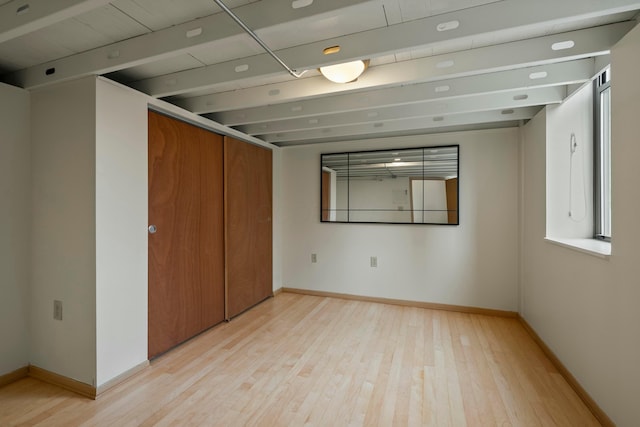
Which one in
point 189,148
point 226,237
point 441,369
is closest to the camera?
point 441,369

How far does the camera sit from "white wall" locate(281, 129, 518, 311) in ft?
10.8

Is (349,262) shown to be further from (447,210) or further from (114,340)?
(114,340)

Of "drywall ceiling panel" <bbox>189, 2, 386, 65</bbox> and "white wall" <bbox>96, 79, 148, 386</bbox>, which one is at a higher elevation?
"drywall ceiling panel" <bbox>189, 2, 386, 65</bbox>

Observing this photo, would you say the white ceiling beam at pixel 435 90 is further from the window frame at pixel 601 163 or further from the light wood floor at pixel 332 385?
the light wood floor at pixel 332 385

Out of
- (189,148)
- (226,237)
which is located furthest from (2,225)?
(226,237)

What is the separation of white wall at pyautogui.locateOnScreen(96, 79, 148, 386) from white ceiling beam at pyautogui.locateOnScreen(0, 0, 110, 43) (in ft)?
1.71

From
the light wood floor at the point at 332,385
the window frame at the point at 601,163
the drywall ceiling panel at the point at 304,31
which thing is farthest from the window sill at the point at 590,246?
the drywall ceiling panel at the point at 304,31

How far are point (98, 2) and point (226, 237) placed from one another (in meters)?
2.24

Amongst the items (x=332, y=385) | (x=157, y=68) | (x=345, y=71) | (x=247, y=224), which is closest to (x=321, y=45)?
(x=345, y=71)

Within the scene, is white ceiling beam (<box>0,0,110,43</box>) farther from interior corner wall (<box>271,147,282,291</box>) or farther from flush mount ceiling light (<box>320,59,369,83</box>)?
interior corner wall (<box>271,147,282,291</box>)

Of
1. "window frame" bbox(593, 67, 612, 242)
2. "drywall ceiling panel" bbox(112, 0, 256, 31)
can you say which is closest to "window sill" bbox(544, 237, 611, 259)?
"window frame" bbox(593, 67, 612, 242)

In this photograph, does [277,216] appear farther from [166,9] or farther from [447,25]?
[447,25]

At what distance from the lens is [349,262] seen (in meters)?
3.90

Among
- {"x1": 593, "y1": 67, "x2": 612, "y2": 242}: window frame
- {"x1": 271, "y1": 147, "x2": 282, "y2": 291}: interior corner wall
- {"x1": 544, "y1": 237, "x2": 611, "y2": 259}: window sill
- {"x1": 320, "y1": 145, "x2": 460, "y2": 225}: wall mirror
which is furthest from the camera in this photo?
{"x1": 271, "y1": 147, "x2": 282, "y2": 291}: interior corner wall
